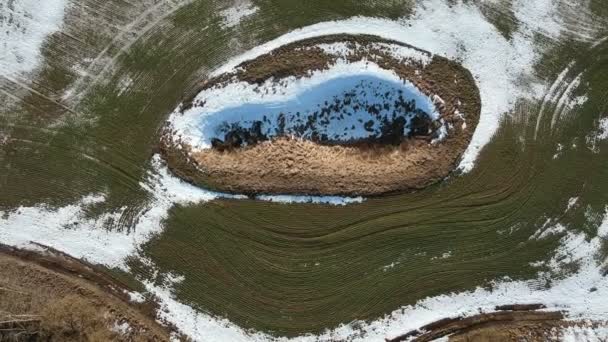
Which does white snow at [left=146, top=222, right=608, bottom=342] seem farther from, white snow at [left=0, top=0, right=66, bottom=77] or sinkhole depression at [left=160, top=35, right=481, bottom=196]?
white snow at [left=0, top=0, right=66, bottom=77]

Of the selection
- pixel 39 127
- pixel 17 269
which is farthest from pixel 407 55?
pixel 17 269

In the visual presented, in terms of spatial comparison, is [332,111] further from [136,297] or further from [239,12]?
[136,297]

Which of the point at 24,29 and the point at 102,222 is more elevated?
the point at 24,29

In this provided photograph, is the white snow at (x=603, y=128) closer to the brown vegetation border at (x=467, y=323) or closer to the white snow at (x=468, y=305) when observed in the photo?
the white snow at (x=468, y=305)

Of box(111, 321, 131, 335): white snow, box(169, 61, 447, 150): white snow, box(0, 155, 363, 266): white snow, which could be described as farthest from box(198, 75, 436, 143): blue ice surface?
box(111, 321, 131, 335): white snow

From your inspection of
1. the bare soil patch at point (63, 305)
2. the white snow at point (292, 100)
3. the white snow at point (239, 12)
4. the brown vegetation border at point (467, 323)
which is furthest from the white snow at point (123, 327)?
the white snow at point (239, 12)

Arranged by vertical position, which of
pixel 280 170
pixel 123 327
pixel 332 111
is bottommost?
pixel 123 327

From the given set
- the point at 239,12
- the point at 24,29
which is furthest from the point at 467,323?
the point at 24,29
